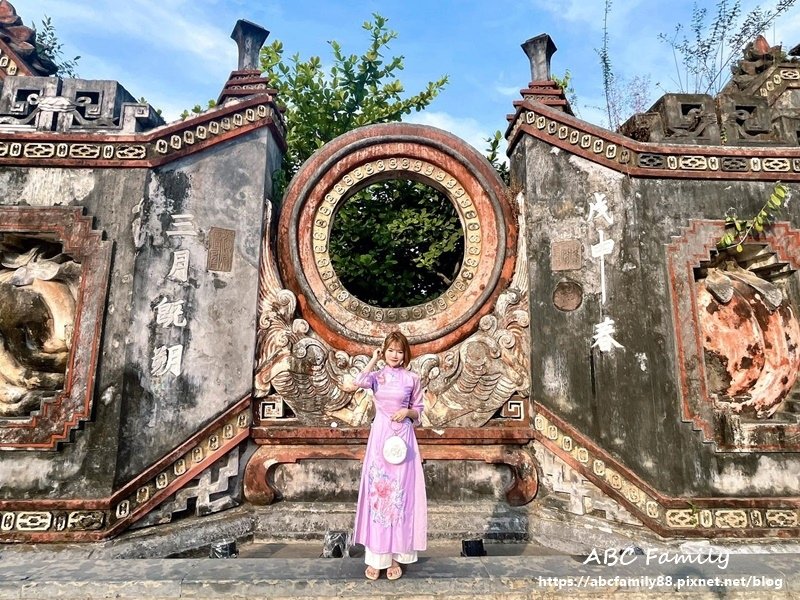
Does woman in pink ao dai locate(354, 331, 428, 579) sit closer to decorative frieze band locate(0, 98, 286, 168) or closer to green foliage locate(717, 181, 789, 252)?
decorative frieze band locate(0, 98, 286, 168)

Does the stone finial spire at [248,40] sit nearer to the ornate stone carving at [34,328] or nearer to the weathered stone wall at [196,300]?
the weathered stone wall at [196,300]

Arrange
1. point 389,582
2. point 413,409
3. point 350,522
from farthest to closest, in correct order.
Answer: point 350,522
point 413,409
point 389,582

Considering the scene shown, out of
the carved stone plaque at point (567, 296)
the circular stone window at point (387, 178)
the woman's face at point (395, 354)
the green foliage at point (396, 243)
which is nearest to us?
the woman's face at point (395, 354)

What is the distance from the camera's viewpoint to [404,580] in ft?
11.3

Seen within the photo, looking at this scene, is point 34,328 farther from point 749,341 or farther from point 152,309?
point 749,341

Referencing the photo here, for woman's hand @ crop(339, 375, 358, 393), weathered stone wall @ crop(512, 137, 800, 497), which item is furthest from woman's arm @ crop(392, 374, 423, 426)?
weathered stone wall @ crop(512, 137, 800, 497)

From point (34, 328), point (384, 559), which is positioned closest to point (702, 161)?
point (384, 559)

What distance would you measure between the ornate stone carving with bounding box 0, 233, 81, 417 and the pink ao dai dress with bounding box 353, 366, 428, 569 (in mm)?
3453

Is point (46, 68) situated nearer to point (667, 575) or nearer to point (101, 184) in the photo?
point (101, 184)

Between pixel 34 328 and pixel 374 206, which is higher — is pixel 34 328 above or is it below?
below

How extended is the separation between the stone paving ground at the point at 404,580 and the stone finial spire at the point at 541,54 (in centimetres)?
549

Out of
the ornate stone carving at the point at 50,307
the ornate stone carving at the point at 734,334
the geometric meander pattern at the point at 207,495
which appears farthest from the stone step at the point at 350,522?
the ornate stone carving at the point at 50,307

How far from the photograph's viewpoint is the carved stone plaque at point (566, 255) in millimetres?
5832

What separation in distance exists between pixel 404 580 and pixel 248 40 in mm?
6236
